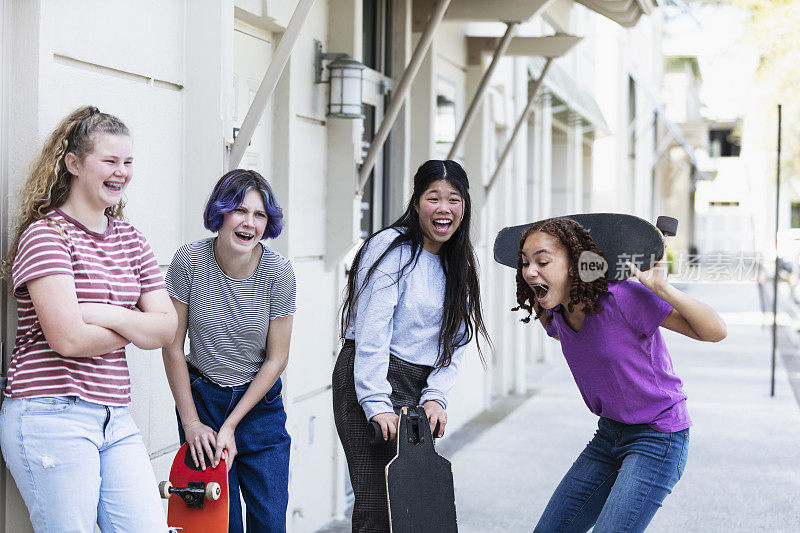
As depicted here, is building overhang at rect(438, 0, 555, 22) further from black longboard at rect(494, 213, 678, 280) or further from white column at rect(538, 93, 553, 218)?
white column at rect(538, 93, 553, 218)

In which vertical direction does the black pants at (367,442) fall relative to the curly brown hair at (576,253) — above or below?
below

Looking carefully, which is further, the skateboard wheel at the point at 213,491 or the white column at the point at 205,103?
the white column at the point at 205,103

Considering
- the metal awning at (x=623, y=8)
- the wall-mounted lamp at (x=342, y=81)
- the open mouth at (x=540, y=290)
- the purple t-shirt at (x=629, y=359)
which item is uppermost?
the metal awning at (x=623, y=8)

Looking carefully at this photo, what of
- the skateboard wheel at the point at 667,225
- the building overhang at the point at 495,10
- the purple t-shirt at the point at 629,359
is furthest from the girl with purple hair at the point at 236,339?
the building overhang at the point at 495,10

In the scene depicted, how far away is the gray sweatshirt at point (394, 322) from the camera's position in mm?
3340

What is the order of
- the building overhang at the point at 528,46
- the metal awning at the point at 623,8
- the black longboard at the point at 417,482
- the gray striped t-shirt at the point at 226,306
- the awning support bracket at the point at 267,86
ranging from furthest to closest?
the building overhang at the point at 528,46 → the metal awning at the point at 623,8 → the awning support bracket at the point at 267,86 → the gray striped t-shirt at the point at 226,306 → the black longboard at the point at 417,482

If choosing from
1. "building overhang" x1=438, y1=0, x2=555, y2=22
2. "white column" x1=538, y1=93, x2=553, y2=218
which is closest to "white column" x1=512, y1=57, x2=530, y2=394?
"white column" x1=538, y1=93, x2=553, y2=218

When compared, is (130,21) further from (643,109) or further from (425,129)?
(643,109)

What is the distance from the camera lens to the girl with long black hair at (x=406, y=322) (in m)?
3.37

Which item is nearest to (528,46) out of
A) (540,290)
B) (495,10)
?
(495,10)

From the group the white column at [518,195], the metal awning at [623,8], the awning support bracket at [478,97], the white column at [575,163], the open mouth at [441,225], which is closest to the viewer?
the open mouth at [441,225]

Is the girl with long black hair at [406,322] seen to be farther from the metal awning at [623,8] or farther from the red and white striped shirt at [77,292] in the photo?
the metal awning at [623,8]

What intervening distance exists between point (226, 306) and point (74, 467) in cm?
86

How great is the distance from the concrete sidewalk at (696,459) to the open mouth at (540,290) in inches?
109
